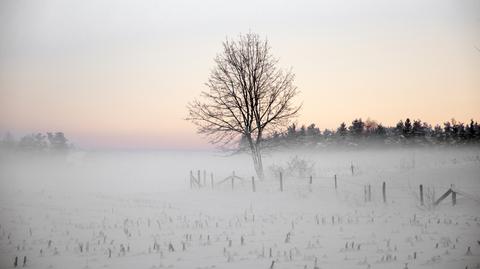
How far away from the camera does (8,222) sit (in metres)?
15.5

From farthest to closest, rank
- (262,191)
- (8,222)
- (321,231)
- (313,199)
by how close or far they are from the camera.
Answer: (262,191) < (313,199) < (8,222) < (321,231)

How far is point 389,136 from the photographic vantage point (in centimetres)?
7925

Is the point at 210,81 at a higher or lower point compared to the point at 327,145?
higher

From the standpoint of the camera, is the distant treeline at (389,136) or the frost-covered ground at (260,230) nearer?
the frost-covered ground at (260,230)

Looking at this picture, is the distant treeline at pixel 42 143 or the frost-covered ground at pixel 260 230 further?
the distant treeline at pixel 42 143

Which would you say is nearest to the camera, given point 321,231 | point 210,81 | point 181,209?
point 321,231

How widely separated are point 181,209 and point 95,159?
81.9m

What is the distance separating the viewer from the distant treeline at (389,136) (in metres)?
74.4

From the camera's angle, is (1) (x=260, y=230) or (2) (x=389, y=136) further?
(2) (x=389, y=136)

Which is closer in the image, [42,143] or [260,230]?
[260,230]

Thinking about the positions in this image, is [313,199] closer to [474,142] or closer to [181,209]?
[181,209]

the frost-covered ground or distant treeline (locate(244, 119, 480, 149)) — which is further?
distant treeline (locate(244, 119, 480, 149))

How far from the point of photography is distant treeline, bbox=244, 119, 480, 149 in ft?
244

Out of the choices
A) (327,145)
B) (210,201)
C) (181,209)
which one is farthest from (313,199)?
(327,145)
